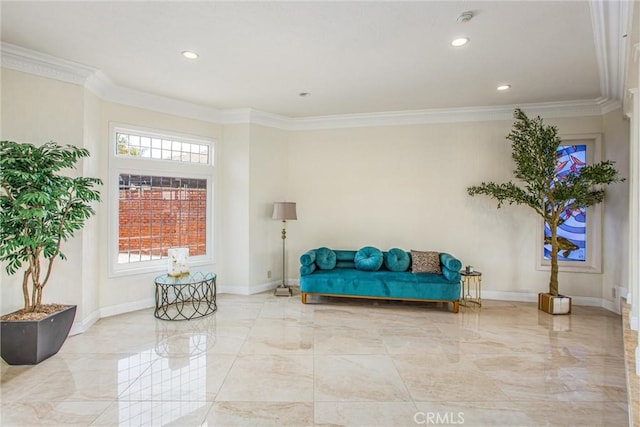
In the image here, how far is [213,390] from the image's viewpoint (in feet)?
8.48

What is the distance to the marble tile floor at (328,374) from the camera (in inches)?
90.1

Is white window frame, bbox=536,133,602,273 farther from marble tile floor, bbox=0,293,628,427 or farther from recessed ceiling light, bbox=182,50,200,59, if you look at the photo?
recessed ceiling light, bbox=182,50,200,59

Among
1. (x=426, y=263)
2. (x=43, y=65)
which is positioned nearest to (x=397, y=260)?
(x=426, y=263)

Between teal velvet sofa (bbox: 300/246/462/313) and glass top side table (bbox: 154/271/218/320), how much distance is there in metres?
1.32

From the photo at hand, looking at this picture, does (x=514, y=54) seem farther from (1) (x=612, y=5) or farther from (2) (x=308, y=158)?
(2) (x=308, y=158)

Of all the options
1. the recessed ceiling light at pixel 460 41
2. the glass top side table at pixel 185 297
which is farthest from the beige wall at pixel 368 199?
the recessed ceiling light at pixel 460 41

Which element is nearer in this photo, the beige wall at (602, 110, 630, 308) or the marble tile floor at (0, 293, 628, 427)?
the marble tile floor at (0, 293, 628, 427)

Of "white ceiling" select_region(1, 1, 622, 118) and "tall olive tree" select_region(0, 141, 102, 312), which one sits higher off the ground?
"white ceiling" select_region(1, 1, 622, 118)

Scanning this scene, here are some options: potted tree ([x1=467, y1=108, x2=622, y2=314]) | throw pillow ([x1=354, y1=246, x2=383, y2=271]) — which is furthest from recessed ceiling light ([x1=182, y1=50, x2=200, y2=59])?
potted tree ([x1=467, y1=108, x2=622, y2=314])

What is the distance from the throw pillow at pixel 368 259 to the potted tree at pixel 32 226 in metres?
3.58

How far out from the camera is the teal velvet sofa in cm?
458

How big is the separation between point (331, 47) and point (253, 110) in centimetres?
237

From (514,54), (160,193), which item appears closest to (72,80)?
(160,193)

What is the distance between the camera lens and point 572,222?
4973mm
